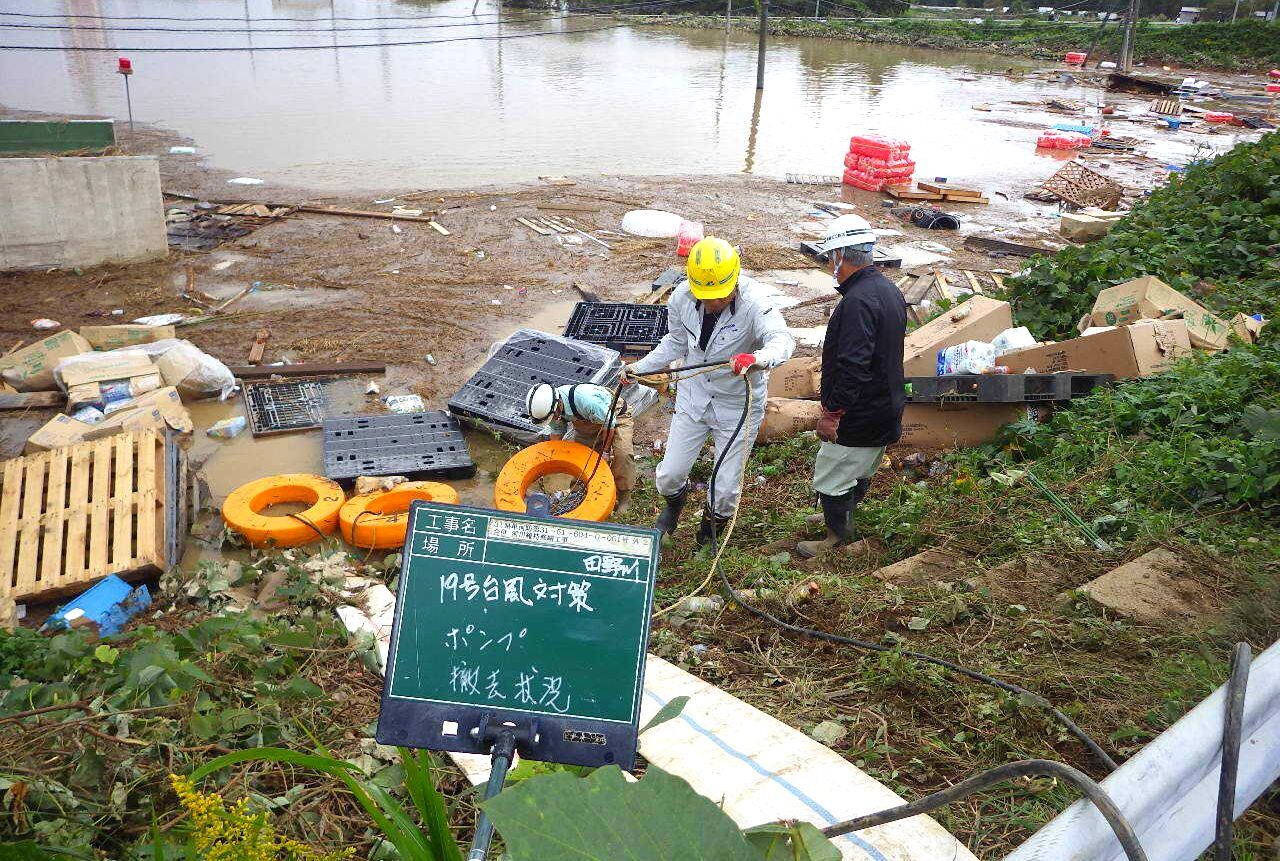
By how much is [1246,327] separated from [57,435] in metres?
8.83

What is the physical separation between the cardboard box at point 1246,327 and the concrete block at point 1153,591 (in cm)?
324

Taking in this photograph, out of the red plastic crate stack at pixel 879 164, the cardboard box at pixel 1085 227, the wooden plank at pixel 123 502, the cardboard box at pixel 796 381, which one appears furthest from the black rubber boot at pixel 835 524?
the red plastic crate stack at pixel 879 164

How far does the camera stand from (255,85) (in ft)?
78.1

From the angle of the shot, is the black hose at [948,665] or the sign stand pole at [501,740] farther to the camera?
the black hose at [948,665]

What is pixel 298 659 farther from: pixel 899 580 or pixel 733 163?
pixel 733 163

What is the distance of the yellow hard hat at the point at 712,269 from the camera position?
462 centimetres

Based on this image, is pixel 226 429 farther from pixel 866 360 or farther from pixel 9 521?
pixel 866 360

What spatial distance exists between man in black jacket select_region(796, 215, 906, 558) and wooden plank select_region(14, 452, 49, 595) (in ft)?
15.4

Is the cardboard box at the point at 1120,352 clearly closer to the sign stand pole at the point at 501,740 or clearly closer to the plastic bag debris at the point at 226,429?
the sign stand pole at the point at 501,740

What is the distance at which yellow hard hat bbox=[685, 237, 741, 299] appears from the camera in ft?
15.2

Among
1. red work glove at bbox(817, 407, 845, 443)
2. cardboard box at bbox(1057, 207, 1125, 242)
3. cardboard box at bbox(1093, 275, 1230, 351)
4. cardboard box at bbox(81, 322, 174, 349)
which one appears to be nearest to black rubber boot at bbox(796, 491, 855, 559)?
red work glove at bbox(817, 407, 845, 443)

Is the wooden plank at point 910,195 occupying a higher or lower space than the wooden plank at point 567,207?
higher

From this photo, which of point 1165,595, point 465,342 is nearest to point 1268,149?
point 1165,595

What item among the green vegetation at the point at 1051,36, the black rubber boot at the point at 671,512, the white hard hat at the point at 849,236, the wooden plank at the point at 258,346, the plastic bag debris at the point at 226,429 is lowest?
the plastic bag debris at the point at 226,429
